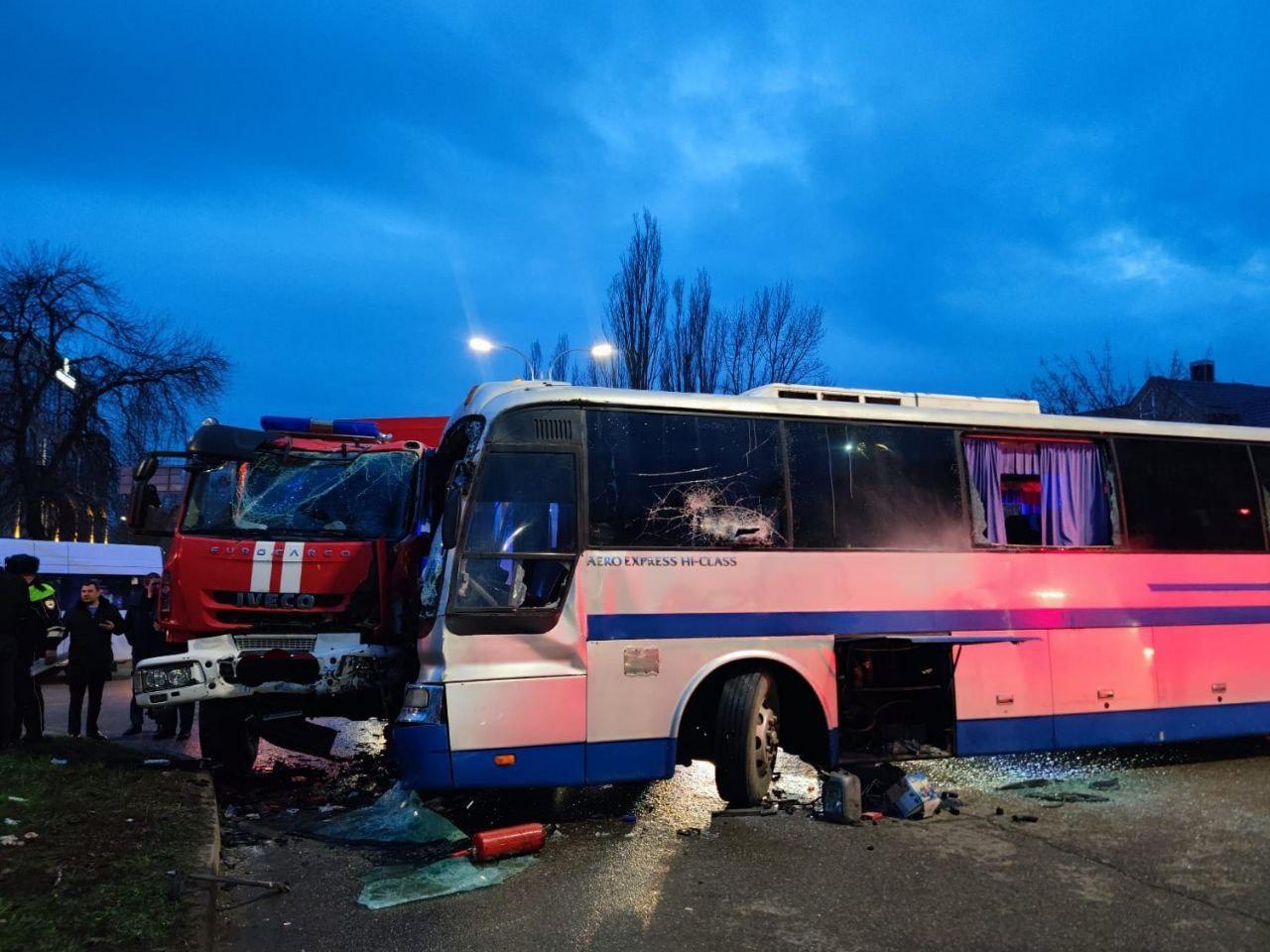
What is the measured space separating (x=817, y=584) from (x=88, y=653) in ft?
26.7

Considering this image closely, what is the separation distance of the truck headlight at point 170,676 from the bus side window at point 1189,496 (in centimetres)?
815

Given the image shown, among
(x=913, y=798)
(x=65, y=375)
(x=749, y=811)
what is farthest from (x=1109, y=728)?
(x=65, y=375)

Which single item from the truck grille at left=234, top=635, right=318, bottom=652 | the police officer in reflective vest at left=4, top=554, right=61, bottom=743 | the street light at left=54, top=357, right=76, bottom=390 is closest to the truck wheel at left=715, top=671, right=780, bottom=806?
the truck grille at left=234, top=635, right=318, bottom=652

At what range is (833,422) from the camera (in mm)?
7586

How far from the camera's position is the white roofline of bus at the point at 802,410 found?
682 centimetres

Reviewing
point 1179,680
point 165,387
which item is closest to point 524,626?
point 1179,680

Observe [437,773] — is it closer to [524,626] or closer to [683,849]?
[524,626]

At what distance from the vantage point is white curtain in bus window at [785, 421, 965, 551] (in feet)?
24.0

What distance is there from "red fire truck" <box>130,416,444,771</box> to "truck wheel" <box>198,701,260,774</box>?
1 centimetres

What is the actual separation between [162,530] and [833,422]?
20.4ft

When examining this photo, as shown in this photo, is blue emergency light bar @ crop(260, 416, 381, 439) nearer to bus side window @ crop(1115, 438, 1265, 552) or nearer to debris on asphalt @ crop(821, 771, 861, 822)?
debris on asphalt @ crop(821, 771, 861, 822)

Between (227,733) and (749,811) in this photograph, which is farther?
(227,733)

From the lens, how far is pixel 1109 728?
796 centimetres

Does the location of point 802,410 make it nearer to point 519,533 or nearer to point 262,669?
point 519,533
